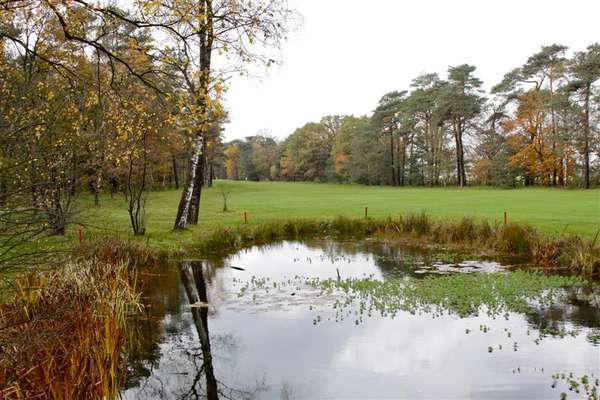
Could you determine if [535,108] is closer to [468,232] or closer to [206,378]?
[468,232]

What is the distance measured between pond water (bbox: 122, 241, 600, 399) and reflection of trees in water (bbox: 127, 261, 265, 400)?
0.02 metres

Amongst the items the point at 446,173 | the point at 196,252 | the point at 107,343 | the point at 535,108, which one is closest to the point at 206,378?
the point at 107,343

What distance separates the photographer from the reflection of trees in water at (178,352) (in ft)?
23.1

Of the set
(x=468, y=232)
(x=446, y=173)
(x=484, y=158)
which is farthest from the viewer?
(x=446, y=173)

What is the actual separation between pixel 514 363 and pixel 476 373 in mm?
709

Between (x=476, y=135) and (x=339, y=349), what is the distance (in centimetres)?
5936

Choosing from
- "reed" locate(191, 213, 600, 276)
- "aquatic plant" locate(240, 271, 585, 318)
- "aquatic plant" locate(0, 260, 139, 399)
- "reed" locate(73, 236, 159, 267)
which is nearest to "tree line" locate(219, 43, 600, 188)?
"reed" locate(191, 213, 600, 276)

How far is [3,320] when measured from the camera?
247 inches

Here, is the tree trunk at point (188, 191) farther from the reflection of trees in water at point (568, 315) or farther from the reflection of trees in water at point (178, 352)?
the reflection of trees in water at point (568, 315)

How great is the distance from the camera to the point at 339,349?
843cm

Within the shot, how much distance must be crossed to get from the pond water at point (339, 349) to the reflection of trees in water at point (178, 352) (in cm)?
2

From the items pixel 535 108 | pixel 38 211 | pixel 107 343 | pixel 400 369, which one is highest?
pixel 535 108

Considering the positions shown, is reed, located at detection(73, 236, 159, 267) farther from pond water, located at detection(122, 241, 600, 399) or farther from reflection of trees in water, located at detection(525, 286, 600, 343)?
reflection of trees in water, located at detection(525, 286, 600, 343)

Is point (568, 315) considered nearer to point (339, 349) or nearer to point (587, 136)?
point (339, 349)
